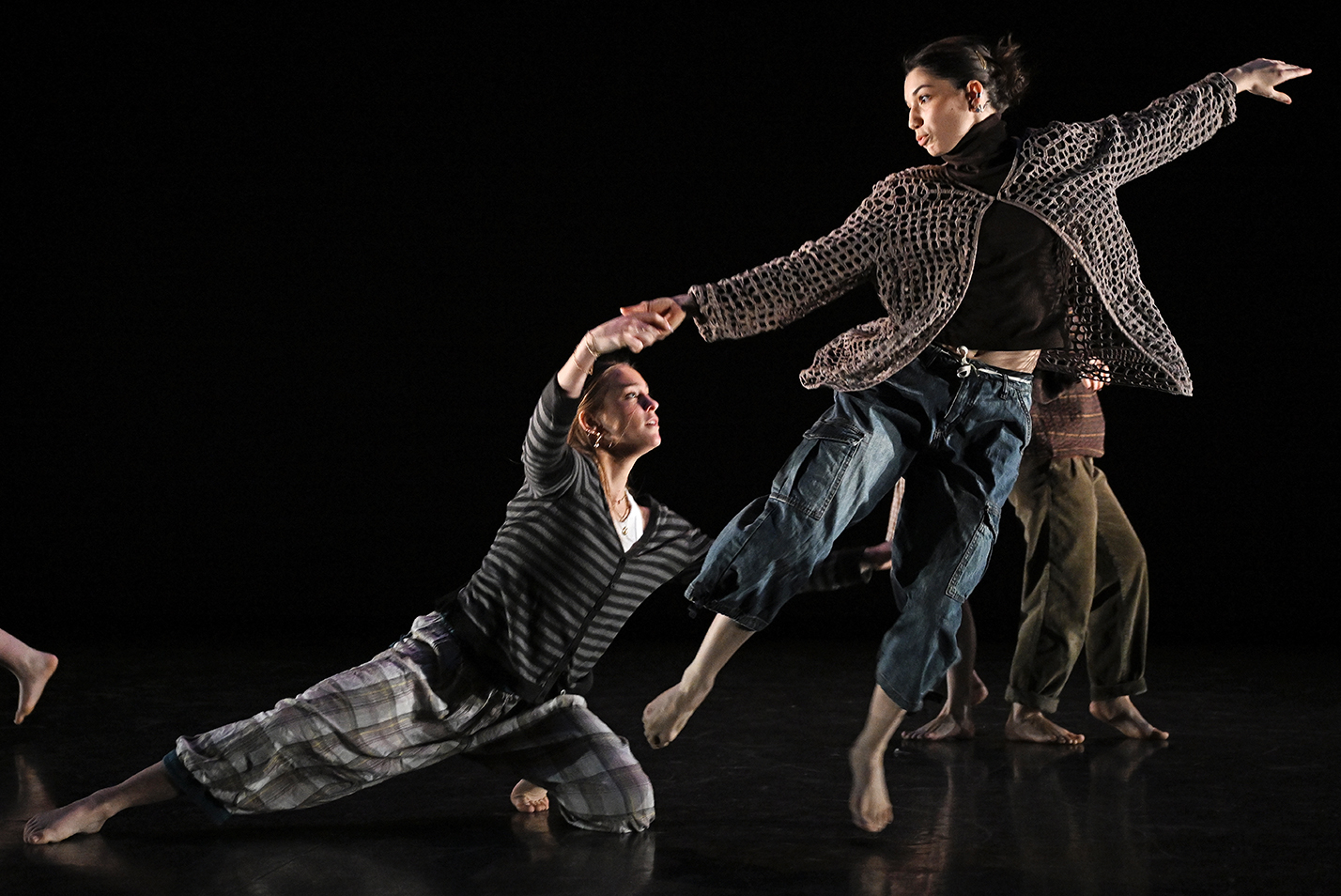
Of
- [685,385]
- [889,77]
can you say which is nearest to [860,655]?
[685,385]

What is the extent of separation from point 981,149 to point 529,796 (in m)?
1.47

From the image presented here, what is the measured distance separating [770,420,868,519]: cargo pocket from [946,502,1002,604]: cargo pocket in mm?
257

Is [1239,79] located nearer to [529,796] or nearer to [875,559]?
[875,559]

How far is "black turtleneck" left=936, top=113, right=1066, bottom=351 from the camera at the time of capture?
243 cm

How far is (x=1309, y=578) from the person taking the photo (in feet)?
17.4

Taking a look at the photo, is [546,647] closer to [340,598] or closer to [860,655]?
[860,655]

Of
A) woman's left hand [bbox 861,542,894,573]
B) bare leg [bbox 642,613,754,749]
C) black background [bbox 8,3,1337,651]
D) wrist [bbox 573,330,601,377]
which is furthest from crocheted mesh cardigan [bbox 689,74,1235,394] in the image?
black background [bbox 8,3,1337,651]

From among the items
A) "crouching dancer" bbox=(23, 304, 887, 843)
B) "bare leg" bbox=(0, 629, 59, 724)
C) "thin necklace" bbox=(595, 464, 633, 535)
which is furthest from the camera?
"bare leg" bbox=(0, 629, 59, 724)

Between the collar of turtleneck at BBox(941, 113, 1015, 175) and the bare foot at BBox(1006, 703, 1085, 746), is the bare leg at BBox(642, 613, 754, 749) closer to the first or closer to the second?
the collar of turtleneck at BBox(941, 113, 1015, 175)

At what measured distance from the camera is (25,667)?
3.05m

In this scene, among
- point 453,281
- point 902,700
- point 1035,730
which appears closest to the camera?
point 902,700

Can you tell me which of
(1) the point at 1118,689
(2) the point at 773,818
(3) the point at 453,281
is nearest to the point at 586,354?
(2) the point at 773,818

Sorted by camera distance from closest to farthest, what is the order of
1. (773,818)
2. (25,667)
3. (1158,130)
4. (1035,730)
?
(1158,130) → (773,818) → (25,667) → (1035,730)

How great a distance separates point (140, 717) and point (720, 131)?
295 centimetres
